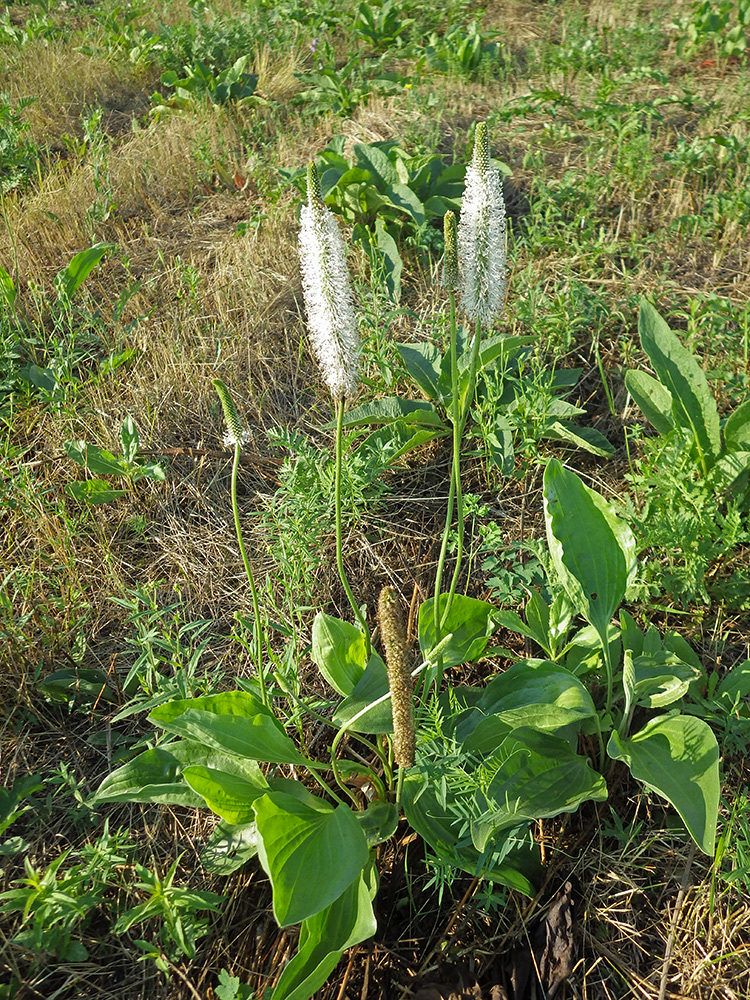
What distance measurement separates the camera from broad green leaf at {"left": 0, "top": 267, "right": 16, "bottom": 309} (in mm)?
3939

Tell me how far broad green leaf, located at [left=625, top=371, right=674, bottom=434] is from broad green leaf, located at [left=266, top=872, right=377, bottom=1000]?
203 centimetres

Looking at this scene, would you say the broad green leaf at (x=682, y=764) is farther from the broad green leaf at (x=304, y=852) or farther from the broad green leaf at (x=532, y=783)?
the broad green leaf at (x=304, y=852)

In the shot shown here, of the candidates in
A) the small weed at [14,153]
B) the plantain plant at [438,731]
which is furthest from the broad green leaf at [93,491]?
the small weed at [14,153]

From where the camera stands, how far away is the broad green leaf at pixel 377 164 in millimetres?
4219

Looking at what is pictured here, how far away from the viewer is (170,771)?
212 cm

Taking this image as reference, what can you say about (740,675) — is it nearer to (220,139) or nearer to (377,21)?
(220,139)

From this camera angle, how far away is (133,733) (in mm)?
2516

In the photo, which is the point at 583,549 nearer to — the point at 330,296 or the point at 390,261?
the point at 330,296

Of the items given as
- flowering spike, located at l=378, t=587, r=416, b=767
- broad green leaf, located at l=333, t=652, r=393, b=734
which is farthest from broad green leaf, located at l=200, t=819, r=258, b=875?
flowering spike, located at l=378, t=587, r=416, b=767

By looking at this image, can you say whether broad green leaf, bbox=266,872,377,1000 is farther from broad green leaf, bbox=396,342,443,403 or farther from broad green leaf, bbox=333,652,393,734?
broad green leaf, bbox=396,342,443,403

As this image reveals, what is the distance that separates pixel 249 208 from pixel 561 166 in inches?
83.1

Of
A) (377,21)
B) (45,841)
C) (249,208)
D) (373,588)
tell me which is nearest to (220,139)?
(249,208)

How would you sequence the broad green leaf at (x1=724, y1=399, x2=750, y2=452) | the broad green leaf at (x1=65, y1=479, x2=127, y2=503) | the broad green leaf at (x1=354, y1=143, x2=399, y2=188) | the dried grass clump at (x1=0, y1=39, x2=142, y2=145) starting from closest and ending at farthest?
the broad green leaf at (x1=724, y1=399, x2=750, y2=452)
the broad green leaf at (x1=65, y1=479, x2=127, y2=503)
the broad green leaf at (x1=354, y1=143, x2=399, y2=188)
the dried grass clump at (x1=0, y1=39, x2=142, y2=145)

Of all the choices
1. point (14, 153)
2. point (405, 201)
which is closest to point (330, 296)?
point (405, 201)
